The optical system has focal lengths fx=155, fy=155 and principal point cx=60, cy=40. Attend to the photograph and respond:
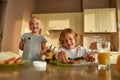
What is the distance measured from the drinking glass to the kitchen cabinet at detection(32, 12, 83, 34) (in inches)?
98.9

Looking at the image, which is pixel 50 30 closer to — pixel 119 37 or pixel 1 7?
pixel 119 37

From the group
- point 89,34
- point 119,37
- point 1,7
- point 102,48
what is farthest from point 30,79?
point 1,7

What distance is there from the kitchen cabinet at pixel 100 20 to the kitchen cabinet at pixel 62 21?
0.17m

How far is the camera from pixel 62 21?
3361 millimetres

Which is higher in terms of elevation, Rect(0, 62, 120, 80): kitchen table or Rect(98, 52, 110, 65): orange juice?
Rect(98, 52, 110, 65): orange juice

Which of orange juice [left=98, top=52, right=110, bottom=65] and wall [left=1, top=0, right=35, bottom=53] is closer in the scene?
orange juice [left=98, top=52, right=110, bottom=65]

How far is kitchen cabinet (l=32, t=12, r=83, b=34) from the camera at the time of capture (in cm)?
329

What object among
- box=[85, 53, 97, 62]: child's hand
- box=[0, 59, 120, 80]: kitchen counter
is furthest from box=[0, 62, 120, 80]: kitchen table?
box=[85, 53, 97, 62]: child's hand

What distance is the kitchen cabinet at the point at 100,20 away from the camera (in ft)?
10.1

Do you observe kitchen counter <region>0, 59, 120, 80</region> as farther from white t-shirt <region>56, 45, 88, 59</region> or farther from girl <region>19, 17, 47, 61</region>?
girl <region>19, 17, 47, 61</region>

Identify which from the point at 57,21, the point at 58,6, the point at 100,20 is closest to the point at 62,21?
the point at 57,21

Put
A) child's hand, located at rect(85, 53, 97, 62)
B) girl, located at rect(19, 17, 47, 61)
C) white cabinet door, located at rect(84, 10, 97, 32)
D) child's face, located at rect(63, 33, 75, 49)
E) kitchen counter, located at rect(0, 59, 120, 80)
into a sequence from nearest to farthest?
kitchen counter, located at rect(0, 59, 120, 80), child's hand, located at rect(85, 53, 97, 62), child's face, located at rect(63, 33, 75, 49), girl, located at rect(19, 17, 47, 61), white cabinet door, located at rect(84, 10, 97, 32)

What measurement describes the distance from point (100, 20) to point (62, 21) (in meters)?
0.80

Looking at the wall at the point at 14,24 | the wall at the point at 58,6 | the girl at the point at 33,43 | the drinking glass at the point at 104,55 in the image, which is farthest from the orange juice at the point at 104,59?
the wall at the point at 58,6
